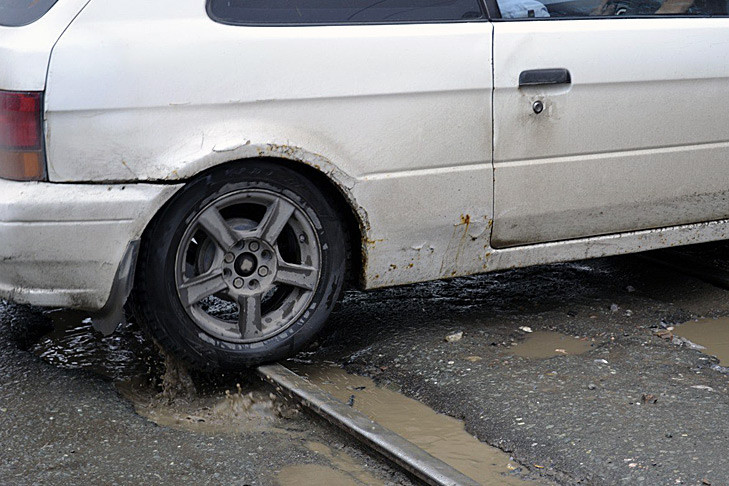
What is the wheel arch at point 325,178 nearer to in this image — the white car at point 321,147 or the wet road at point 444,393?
the white car at point 321,147

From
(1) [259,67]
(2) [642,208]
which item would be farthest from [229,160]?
(2) [642,208]

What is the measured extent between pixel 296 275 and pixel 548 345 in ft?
3.66

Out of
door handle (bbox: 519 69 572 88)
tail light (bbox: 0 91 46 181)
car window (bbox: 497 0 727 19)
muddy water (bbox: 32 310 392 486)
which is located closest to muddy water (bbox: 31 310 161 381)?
muddy water (bbox: 32 310 392 486)

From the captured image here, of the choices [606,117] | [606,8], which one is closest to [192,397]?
[606,117]

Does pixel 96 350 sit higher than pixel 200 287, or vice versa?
pixel 200 287

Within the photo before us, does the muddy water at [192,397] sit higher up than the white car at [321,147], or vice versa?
the white car at [321,147]

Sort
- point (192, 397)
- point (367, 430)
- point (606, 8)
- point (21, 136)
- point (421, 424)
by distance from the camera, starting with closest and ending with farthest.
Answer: point (367, 430)
point (21, 136)
point (421, 424)
point (192, 397)
point (606, 8)

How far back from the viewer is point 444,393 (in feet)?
12.1

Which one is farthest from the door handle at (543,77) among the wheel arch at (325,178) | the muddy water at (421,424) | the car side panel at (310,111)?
the muddy water at (421,424)

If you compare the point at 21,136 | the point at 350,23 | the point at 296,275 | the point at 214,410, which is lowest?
the point at 214,410

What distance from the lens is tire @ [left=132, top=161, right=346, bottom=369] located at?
11.9 feet

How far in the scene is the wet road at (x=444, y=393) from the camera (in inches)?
125

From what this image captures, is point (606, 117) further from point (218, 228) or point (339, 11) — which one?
point (218, 228)

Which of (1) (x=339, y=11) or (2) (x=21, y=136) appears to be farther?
(1) (x=339, y=11)
